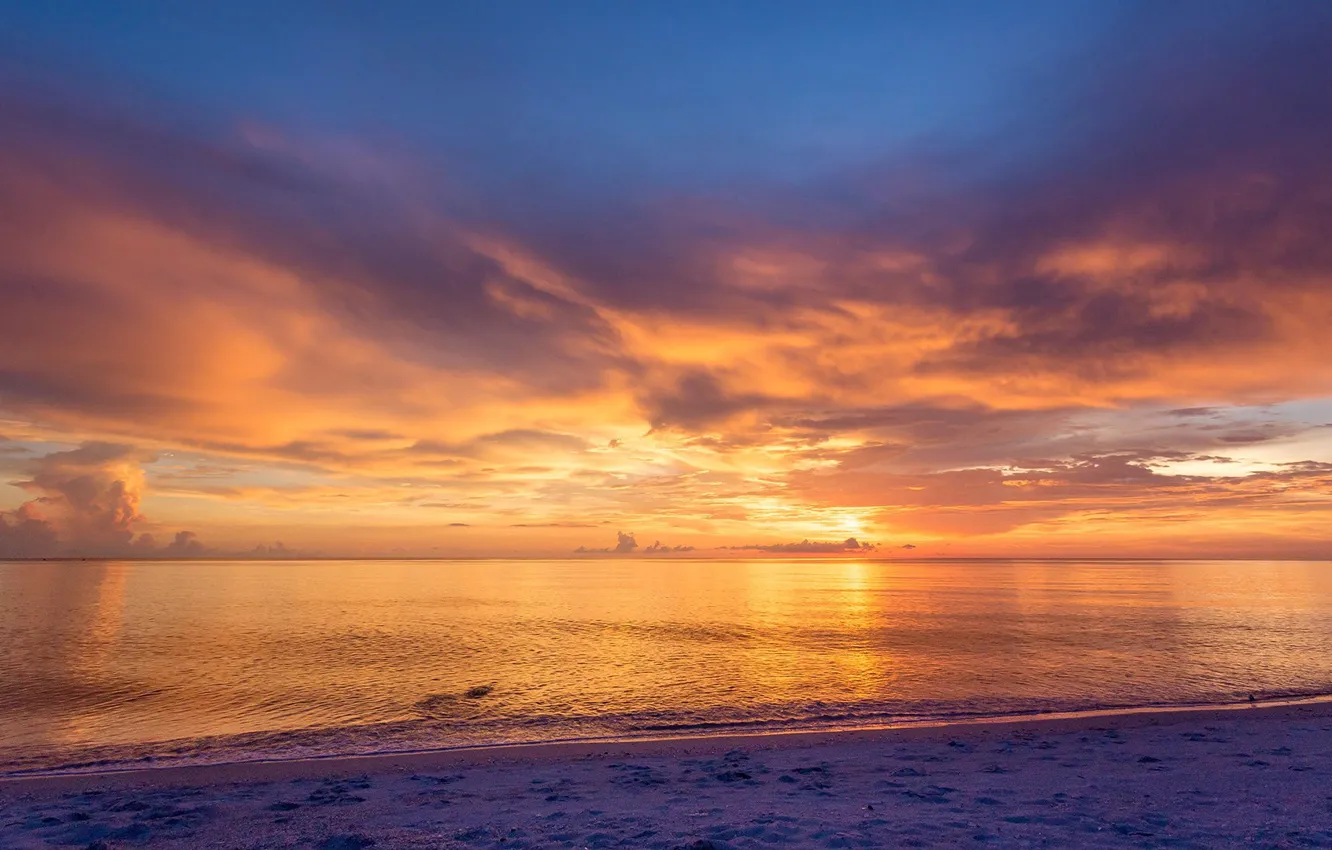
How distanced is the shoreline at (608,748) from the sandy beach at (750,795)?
14cm

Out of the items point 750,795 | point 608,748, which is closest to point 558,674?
point 608,748

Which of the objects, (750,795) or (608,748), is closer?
(750,795)

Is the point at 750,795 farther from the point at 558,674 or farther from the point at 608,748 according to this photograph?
the point at 558,674

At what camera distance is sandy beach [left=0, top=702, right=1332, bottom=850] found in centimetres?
1223

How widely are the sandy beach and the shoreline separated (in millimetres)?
137

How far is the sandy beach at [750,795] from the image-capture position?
40.1 feet

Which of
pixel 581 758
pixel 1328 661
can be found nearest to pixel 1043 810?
pixel 581 758

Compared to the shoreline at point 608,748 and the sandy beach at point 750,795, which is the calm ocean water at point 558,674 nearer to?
the shoreline at point 608,748

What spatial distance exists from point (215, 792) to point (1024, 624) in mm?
64901

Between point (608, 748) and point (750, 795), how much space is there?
753 cm

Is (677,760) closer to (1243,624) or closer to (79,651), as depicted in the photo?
(79,651)

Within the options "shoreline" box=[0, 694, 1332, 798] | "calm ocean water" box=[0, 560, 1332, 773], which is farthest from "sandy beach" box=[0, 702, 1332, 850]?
"calm ocean water" box=[0, 560, 1332, 773]

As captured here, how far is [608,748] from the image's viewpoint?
847 inches

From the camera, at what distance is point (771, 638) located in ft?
181
